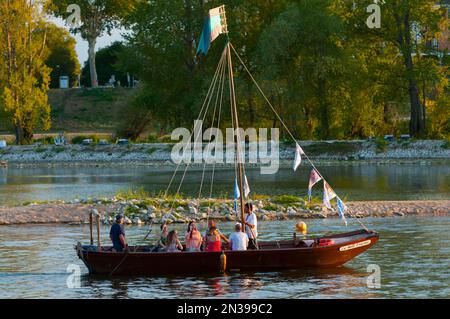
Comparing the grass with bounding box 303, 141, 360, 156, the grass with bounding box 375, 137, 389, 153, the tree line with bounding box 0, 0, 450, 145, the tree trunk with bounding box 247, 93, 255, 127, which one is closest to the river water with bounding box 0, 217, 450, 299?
the grass with bounding box 375, 137, 389, 153

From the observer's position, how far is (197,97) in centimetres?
9650

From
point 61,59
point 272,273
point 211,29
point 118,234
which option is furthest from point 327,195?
point 61,59

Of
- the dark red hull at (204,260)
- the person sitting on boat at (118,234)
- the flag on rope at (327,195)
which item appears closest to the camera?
the dark red hull at (204,260)

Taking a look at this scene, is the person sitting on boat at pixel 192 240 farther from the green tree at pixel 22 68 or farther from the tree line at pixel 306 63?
the green tree at pixel 22 68

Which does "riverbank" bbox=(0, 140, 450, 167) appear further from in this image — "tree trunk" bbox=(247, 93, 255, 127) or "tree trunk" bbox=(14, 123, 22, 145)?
"tree trunk" bbox=(247, 93, 255, 127)

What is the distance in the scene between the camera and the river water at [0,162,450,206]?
198 ft

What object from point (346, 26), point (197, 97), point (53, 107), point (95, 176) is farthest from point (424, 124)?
point (53, 107)

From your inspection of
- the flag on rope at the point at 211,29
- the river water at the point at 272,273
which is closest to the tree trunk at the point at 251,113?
the river water at the point at 272,273

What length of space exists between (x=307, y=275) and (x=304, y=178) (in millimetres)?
38138

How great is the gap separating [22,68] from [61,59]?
45510 mm

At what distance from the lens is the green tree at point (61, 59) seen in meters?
150

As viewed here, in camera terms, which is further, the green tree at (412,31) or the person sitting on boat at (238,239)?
the green tree at (412,31)

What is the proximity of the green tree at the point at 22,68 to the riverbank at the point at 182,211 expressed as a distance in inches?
2133

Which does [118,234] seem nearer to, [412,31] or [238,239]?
[238,239]
